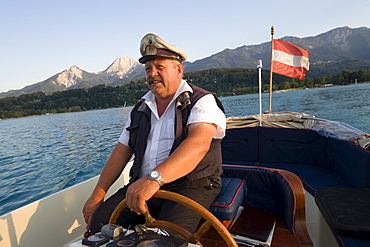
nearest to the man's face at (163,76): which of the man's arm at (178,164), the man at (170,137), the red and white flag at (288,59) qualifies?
the man at (170,137)

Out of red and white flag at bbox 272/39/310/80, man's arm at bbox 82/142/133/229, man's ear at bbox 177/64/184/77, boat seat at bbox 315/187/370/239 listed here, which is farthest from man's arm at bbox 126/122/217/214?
red and white flag at bbox 272/39/310/80

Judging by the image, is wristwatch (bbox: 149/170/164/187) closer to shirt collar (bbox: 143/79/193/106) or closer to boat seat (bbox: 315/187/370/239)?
shirt collar (bbox: 143/79/193/106)

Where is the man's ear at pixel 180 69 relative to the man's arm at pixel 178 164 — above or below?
above

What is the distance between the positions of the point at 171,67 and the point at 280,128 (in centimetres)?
248

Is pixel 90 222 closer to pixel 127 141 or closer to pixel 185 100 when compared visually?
pixel 127 141

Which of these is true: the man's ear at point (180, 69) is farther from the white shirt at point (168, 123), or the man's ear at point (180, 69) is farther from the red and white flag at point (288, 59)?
the red and white flag at point (288, 59)

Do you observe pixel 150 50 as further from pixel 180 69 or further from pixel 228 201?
pixel 228 201

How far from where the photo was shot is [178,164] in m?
1.28

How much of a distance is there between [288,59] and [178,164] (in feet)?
19.1

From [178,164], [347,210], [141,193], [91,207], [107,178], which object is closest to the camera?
[141,193]

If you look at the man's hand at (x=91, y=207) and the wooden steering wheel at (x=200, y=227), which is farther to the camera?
the man's hand at (x=91, y=207)

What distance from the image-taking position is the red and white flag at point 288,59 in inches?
239

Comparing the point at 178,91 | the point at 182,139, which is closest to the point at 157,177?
the point at 182,139

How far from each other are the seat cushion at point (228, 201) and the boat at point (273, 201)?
29 mm
